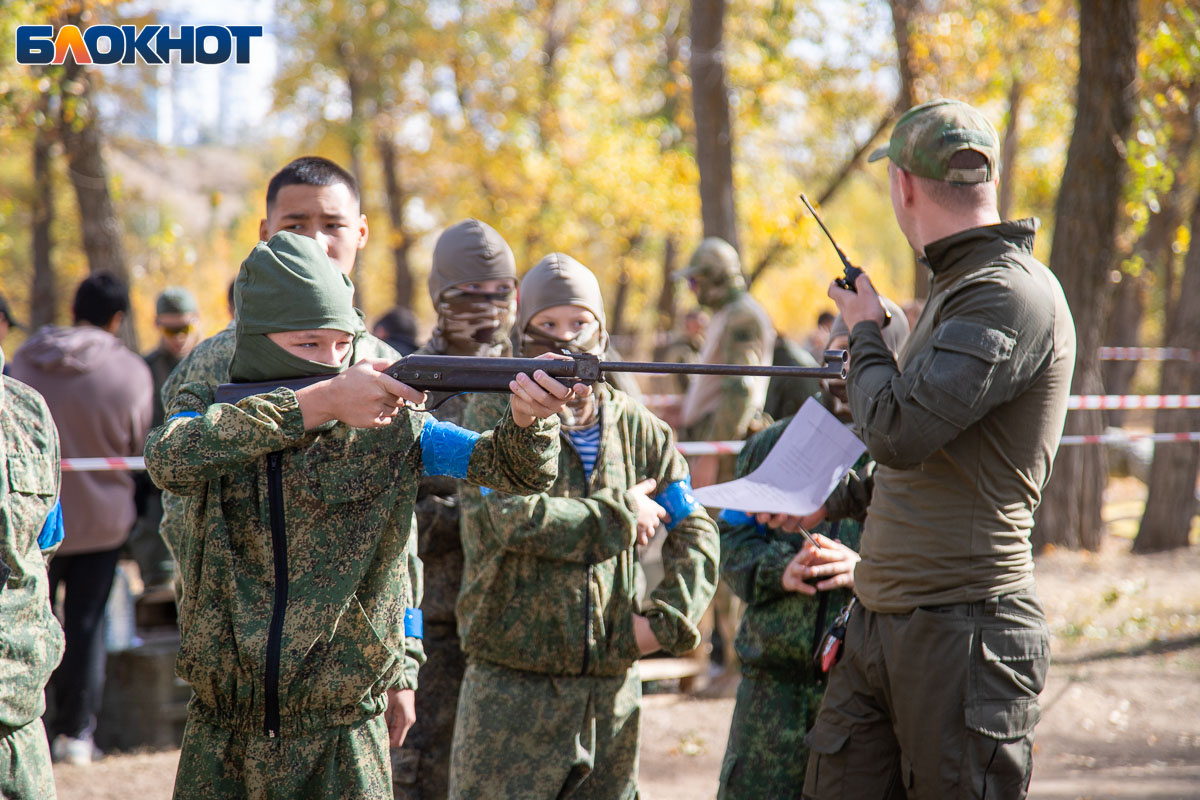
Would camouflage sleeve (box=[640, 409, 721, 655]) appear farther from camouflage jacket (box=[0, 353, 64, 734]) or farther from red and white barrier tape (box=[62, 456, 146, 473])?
red and white barrier tape (box=[62, 456, 146, 473])

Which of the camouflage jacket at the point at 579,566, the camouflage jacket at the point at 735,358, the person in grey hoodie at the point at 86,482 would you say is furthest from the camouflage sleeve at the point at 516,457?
the camouflage jacket at the point at 735,358

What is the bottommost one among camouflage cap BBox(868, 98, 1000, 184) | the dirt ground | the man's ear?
the dirt ground

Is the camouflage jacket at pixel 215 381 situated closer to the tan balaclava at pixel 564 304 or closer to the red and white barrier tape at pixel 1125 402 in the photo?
the tan balaclava at pixel 564 304

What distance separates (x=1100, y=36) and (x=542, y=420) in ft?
25.2

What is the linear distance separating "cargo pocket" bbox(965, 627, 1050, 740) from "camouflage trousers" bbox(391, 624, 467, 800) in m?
1.87

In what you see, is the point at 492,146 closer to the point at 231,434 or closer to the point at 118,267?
the point at 118,267

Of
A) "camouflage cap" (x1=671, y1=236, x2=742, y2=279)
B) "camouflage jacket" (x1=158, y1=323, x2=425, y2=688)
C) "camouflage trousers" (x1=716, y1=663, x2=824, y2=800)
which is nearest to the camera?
"camouflage jacket" (x1=158, y1=323, x2=425, y2=688)

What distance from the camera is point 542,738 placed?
314cm

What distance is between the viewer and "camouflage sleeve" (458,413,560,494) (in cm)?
250

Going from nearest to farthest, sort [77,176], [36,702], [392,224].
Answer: [36,702] < [77,176] < [392,224]

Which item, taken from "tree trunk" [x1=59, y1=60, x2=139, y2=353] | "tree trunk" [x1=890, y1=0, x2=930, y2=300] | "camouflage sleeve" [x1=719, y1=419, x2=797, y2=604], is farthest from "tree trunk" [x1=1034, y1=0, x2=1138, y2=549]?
"tree trunk" [x1=59, y1=60, x2=139, y2=353]

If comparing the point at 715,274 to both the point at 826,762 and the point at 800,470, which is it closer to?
the point at 800,470

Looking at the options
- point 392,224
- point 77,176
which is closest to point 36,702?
point 77,176

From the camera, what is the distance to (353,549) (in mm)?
2551
